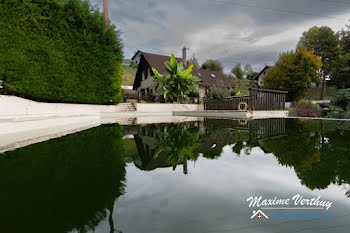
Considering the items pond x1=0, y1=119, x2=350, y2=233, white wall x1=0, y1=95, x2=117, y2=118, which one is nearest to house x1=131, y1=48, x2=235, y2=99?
white wall x1=0, y1=95, x2=117, y2=118

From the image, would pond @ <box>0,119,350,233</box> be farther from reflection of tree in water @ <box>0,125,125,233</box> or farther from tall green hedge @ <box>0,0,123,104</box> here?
tall green hedge @ <box>0,0,123,104</box>

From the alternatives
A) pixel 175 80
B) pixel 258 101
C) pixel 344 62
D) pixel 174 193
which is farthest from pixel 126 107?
pixel 344 62

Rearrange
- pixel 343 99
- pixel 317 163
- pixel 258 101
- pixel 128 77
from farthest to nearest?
1. pixel 128 77
2. pixel 343 99
3. pixel 258 101
4. pixel 317 163

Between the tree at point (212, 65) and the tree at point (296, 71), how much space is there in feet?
Answer: 83.8

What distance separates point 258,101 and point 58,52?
34.3ft

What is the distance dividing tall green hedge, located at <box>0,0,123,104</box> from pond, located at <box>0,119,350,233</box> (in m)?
6.89

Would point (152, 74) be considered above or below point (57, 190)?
above

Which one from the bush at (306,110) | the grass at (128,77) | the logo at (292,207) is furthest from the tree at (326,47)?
the logo at (292,207)

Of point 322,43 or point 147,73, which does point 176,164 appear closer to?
point 147,73

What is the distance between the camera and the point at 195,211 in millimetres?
930

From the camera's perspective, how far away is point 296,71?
17.5 metres

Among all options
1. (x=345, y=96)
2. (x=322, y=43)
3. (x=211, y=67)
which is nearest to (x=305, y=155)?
(x=345, y=96)

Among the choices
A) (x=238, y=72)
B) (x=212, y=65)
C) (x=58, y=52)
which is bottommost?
(x=58, y=52)

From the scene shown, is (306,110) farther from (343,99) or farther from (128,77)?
(128,77)
